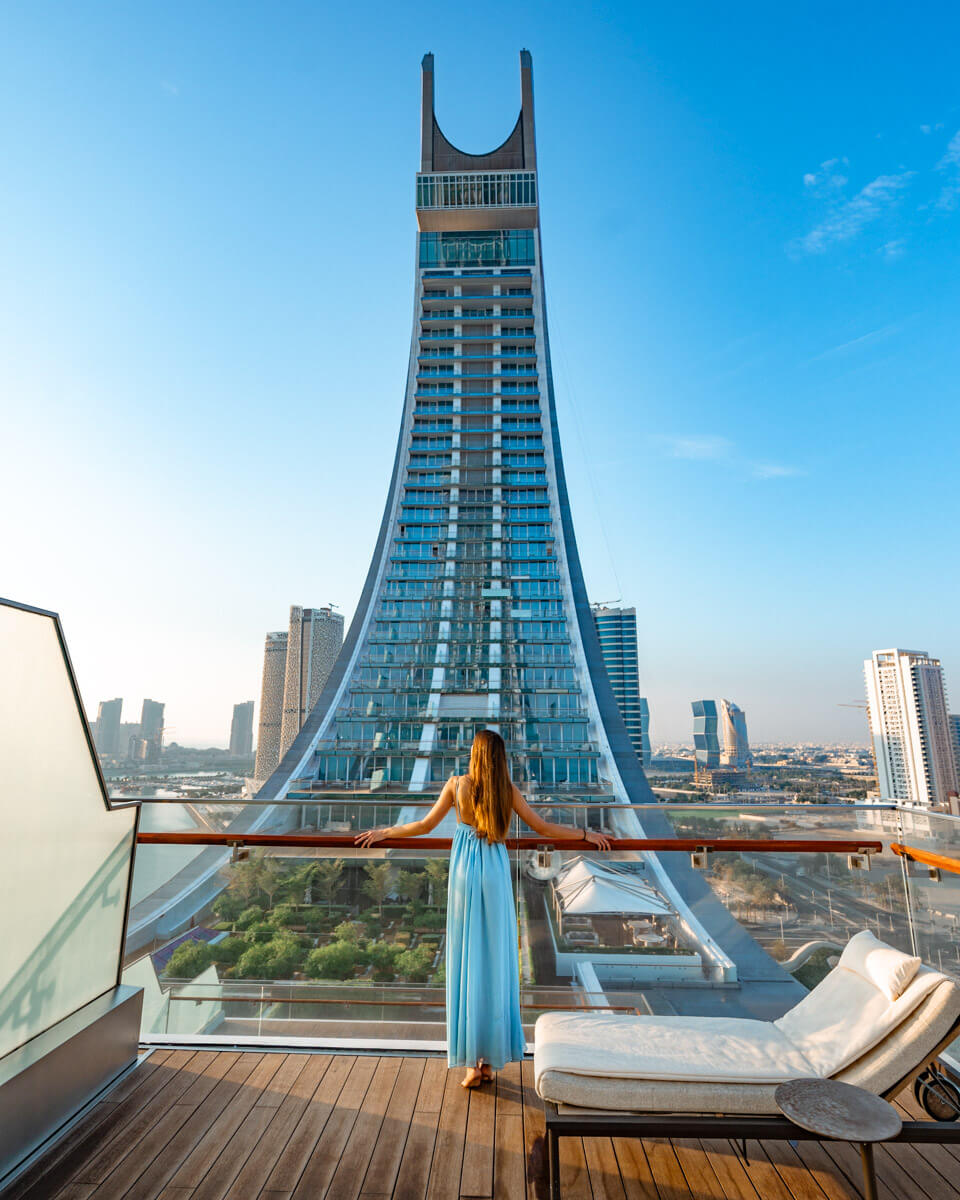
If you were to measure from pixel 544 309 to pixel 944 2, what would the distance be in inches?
1158

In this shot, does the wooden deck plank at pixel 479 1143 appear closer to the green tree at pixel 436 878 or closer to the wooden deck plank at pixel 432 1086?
the wooden deck plank at pixel 432 1086

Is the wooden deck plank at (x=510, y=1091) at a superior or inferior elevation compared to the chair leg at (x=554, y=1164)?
inferior

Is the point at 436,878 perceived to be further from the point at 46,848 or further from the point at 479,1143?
the point at 46,848

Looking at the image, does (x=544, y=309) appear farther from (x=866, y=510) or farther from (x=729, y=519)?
(x=866, y=510)

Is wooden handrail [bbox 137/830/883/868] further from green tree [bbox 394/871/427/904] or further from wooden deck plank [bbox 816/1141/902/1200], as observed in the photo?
wooden deck plank [bbox 816/1141/902/1200]

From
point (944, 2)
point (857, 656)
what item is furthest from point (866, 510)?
point (857, 656)

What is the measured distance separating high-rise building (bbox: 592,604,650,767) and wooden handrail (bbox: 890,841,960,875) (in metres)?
65.1

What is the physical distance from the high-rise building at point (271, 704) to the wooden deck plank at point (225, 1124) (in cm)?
6097

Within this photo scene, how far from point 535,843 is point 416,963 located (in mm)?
750

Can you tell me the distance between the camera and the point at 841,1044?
66.2 inches

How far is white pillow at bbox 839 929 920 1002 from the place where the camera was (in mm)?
1666

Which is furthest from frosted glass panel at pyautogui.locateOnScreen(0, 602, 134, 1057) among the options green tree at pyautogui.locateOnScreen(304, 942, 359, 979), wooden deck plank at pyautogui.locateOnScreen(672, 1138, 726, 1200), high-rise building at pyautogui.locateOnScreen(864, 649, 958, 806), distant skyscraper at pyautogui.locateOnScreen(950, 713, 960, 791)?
distant skyscraper at pyautogui.locateOnScreen(950, 713, 960, 791)

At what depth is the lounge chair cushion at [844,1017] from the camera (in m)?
1.59

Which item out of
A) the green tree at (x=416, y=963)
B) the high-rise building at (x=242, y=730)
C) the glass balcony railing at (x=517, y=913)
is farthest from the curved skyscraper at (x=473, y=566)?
the high-rise building at (x=242, y=730)
